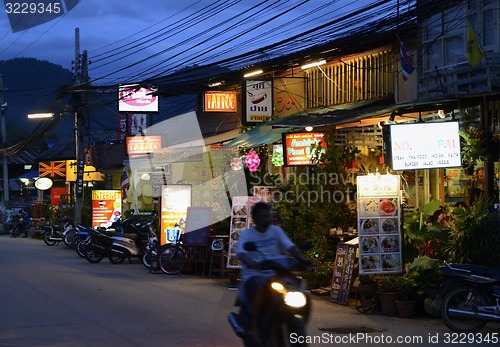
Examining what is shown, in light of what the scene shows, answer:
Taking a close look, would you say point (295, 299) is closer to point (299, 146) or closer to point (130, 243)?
point (299, 146)

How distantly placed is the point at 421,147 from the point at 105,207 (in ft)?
60.5

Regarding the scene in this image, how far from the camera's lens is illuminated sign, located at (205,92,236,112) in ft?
86.6

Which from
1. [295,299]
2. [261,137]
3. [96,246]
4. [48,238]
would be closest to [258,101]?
[261,137]

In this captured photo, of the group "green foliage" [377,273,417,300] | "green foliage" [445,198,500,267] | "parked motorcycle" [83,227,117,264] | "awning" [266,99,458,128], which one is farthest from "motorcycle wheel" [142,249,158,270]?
"green foliage" [445,198,500,267]

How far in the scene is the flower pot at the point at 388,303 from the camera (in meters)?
11.9

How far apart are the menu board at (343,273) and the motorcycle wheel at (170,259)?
5.98 m

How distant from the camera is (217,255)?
706 inches

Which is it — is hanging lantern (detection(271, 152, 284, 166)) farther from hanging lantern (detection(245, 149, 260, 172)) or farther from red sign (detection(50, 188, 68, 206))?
red sign (detection(50, 188, 68, 206))

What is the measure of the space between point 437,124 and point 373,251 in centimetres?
237

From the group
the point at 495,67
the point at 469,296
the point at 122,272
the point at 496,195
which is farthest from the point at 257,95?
the point at 469,296

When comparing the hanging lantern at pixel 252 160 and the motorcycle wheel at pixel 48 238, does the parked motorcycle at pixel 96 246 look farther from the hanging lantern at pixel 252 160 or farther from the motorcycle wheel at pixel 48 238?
the motorcycle wheel at pixel 48 238

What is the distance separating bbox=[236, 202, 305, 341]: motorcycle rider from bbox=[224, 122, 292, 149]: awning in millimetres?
9327

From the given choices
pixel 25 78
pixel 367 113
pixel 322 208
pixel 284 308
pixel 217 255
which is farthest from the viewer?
pixel 25 78

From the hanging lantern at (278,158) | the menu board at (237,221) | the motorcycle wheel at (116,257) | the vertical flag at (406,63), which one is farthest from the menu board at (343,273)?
the motorcycle wheel at (116,257)
